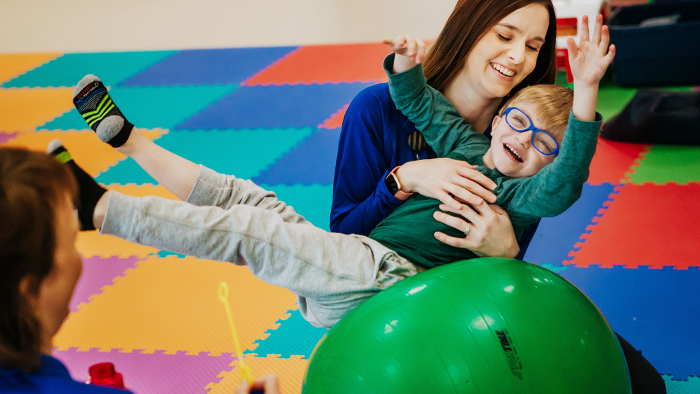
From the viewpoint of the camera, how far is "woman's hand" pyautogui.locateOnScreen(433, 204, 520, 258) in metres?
2.20

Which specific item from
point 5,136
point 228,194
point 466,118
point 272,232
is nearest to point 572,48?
point 466,118

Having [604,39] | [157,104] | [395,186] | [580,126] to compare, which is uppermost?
[604,39]

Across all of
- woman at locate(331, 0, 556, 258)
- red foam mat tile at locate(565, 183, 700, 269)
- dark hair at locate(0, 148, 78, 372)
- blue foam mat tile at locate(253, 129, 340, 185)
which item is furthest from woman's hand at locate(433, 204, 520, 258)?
blue foam mat tile at locate(253, 129, 340, 185)

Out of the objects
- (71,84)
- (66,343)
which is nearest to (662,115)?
(66,343)

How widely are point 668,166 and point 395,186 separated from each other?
2.96 m

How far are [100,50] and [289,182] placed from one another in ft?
14.3

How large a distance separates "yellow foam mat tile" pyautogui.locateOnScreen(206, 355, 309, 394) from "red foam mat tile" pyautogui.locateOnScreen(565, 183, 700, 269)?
165cm

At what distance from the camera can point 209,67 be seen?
Result: 6891mm

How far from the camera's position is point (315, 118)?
18.2ft

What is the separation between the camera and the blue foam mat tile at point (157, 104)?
574cm

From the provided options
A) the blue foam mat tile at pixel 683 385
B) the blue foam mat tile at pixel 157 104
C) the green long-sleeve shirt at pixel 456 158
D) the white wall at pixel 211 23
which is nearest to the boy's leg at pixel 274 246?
the green long-sleeve shirt at pixel 456 158

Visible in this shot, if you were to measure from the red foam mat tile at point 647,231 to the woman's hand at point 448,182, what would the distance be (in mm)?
1538

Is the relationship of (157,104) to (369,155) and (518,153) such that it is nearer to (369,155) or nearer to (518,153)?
(369,155)

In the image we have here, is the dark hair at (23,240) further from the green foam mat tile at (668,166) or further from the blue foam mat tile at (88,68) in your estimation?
the blue foam mat tile at (88,68)
